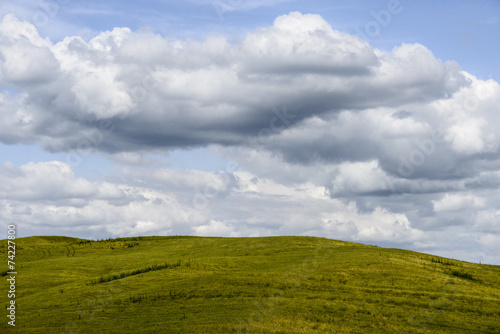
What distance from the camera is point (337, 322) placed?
3653cm

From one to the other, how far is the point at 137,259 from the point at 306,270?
2551 centimetres

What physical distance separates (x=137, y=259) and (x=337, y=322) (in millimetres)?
36860

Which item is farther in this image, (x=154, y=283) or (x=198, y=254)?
(x=198, y=254)

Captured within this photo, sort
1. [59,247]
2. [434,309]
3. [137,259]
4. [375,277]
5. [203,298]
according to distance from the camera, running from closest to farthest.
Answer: [434,309], [203,298], [375,277], [137,259], [59,247]

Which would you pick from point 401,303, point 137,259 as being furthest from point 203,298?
point 137,259

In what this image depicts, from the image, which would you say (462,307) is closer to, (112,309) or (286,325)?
(286,325)

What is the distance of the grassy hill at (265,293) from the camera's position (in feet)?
121

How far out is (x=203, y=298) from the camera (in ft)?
141

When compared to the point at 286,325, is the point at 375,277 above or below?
above

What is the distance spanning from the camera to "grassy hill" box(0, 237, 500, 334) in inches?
1452

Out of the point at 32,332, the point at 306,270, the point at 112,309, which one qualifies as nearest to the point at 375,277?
the point at 306,270

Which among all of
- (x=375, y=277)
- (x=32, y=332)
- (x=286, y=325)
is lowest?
(x=32, y=332)

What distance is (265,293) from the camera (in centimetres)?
4362

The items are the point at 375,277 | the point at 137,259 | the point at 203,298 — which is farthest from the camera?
the point at 137,259
